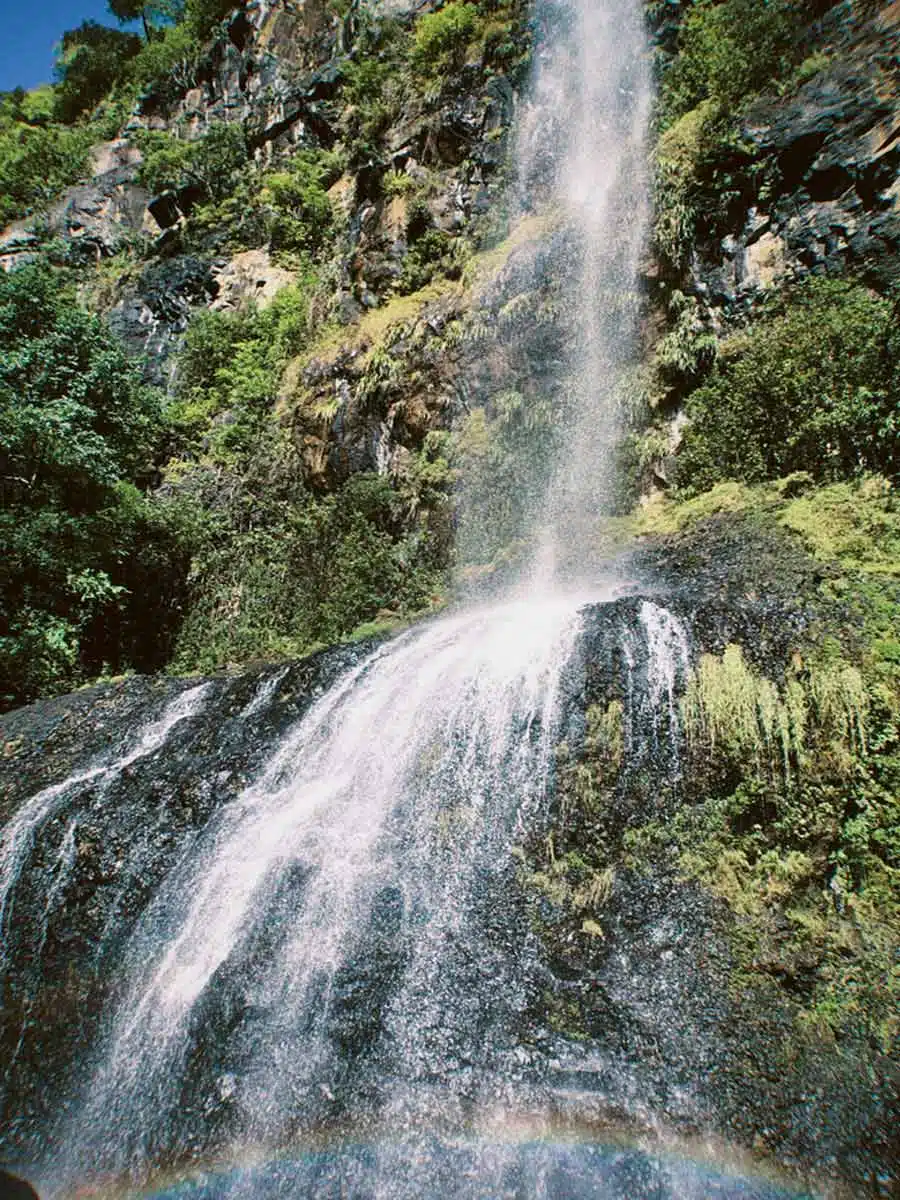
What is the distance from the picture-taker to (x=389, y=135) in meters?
18.3

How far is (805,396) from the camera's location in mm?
9062

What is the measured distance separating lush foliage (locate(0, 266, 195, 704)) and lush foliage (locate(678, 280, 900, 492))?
33.3 ft

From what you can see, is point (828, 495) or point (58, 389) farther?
point (58, 389)

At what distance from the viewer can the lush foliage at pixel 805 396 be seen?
838 cm

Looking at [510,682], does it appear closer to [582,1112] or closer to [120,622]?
[582,1112]

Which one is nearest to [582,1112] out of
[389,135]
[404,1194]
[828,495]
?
[404,1194]

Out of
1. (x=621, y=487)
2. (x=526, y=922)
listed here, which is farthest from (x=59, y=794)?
(x=621, y=487)

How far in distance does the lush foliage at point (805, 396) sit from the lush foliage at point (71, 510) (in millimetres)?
10146

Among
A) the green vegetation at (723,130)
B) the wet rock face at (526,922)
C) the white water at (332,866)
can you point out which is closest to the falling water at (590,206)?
the green vegetation at (723,130)

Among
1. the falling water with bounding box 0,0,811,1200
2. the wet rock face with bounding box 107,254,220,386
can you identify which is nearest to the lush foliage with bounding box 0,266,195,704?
the falling water with bounding box 0,0,811,1200

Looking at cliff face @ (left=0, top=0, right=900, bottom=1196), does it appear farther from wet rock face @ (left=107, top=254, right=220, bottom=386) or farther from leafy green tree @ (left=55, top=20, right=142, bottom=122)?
leafy green tree @ (left=55, top=20, right=142, bottom=122)

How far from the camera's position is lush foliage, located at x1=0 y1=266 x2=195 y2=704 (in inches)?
420

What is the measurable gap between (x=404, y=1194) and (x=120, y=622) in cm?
1155

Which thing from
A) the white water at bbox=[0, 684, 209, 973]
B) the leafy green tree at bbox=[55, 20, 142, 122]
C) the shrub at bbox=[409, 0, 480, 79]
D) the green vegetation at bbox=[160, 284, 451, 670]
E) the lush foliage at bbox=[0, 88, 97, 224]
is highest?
the leafy green tree at bbox=[55, 20, 142, 122]
